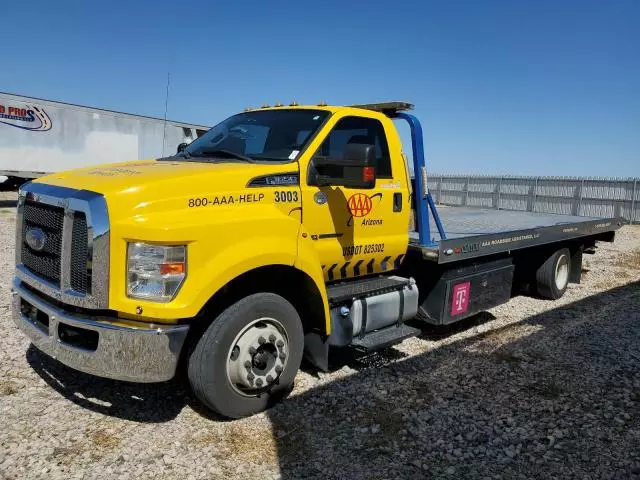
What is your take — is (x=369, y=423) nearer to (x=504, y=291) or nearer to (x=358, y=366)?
(x=358, y=366)

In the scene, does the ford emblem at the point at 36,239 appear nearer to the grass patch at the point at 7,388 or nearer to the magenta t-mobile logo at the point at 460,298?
the grass patch at the point at 7,388

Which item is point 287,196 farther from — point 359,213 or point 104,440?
point 104,440

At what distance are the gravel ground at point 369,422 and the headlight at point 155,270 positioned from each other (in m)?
1.03

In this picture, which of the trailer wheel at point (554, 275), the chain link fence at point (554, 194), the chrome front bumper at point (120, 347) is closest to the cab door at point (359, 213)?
the chrome front bumper at point (120, 347)

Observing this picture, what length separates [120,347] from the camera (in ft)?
9.86

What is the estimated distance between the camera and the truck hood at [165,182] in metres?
3.04

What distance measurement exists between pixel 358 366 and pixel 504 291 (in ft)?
7.99

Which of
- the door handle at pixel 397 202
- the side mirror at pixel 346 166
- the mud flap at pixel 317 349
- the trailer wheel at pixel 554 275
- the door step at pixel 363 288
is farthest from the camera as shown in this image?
the trailer wheel at pixel 554 275

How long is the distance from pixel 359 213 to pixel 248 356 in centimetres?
154

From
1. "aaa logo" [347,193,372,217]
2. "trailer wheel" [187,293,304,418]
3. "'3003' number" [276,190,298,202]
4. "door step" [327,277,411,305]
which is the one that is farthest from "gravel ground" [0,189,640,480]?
"'3003' number" [276,190,298,202]

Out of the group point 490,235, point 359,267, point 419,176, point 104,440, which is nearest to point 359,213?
point 359,267

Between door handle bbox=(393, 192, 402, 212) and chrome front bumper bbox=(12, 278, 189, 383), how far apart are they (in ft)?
7.62

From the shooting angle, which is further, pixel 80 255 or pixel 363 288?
pixel 363 288

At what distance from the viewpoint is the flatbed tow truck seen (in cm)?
300
